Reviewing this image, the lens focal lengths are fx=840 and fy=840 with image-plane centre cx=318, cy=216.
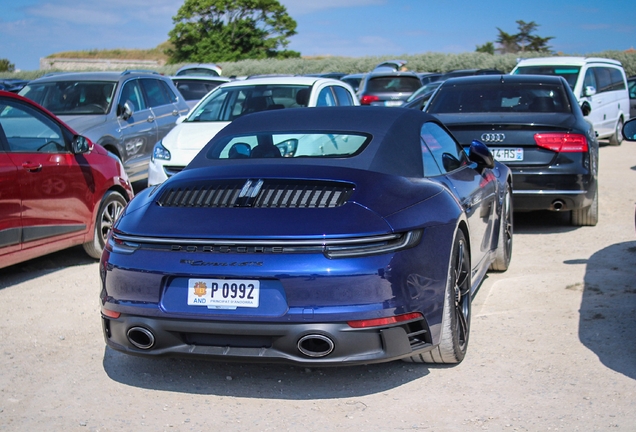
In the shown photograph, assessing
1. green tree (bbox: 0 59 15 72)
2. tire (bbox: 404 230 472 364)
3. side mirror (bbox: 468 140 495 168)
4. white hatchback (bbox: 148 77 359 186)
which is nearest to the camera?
tire (bbox: 404 230 472 364)

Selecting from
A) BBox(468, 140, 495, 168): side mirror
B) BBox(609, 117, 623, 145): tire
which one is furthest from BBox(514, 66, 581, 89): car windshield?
BBox(468, 140, 495, 168): side mirror

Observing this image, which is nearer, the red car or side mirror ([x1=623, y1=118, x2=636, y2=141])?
side mirror ([x1=623, y1=118, x2=636, y2=141])

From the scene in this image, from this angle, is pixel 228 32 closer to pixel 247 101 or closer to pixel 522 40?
pixel 522 40

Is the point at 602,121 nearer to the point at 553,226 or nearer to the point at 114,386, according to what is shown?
the point at 553,226

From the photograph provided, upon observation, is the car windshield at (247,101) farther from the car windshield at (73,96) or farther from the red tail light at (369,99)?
the red tail light at (369,99)

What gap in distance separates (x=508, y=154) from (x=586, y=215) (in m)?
1.40

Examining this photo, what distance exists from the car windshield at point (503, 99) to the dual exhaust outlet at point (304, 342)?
5.35m

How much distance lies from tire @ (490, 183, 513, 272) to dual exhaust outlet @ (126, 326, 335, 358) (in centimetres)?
298

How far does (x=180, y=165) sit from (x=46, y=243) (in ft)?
8.75

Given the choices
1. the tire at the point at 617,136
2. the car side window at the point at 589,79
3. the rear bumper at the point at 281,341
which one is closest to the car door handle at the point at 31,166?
the rear bumper at the point at 281,341

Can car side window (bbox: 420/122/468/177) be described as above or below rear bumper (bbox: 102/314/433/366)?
above

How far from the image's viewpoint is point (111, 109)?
1116cm

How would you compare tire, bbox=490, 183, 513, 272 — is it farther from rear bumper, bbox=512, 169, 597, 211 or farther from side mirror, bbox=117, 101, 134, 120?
side mirror, bbox=117, 101, 134, 120

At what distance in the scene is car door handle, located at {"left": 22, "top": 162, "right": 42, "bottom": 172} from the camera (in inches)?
260
